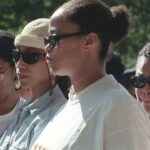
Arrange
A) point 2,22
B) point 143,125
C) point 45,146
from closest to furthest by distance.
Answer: point 143,125 < point 45,146 < point 2,22

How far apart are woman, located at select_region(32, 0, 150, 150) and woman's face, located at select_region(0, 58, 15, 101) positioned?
1103 mm

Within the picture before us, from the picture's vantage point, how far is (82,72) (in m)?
2.83

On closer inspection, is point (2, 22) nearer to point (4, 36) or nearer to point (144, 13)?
point (144, 13)

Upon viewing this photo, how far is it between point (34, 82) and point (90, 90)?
33.9 inches

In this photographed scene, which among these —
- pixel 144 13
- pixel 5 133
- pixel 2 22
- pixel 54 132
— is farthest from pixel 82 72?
pixel 144 13

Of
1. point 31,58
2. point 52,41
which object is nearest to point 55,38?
point 52,41

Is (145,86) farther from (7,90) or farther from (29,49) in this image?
(7,90)

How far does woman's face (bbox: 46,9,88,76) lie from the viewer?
2.82 meters

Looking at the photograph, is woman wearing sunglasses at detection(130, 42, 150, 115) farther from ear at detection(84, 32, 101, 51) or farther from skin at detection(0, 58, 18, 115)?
ear at detection(84, 32, 101, 51)

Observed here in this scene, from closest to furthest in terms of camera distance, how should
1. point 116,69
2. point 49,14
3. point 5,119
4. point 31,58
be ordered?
point 31,58 → point 5,119 → point 116,69 → point 49,14

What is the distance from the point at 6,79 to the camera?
404cm

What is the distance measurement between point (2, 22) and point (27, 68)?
9.68 m

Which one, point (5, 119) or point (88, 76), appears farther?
point (5, 119)

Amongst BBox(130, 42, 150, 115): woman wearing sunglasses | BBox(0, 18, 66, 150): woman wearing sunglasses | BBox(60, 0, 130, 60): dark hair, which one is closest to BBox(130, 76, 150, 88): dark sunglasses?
BBox(130, 42, 150, 115): woman wearing sunglasses
